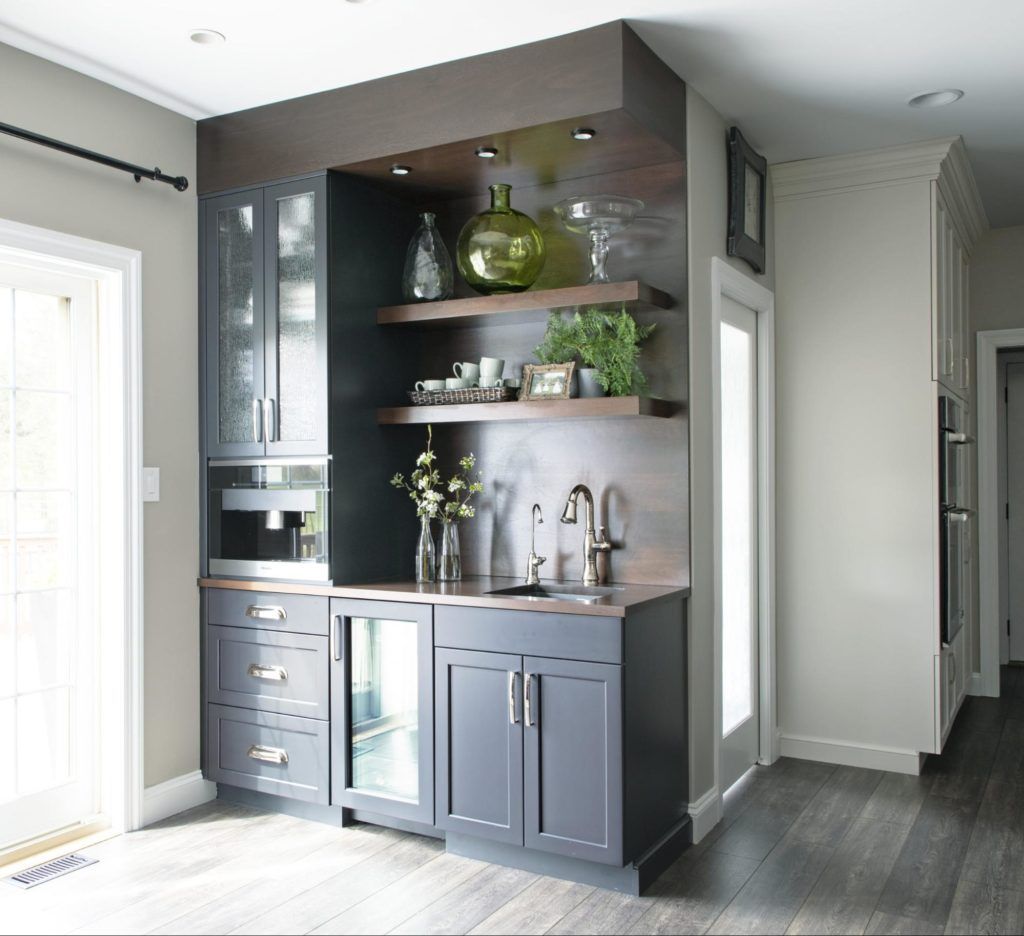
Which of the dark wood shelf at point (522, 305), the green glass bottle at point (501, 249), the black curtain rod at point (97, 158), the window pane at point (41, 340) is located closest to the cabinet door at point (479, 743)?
the dark wood shelf at point (522, 305)

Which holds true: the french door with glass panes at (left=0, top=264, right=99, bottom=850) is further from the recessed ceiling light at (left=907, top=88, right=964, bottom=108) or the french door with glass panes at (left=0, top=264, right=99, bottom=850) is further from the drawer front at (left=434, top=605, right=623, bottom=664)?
the recessed ceiling light at (left=907, top=88, right=964, bottom=108)

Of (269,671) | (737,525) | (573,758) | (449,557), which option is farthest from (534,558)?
(269,671)

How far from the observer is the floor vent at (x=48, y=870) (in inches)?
114

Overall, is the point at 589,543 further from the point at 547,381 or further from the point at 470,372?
the point at 470,372

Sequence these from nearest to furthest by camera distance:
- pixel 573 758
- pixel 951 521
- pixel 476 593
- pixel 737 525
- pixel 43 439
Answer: pixel 573 758, pixel 476 593, pixel 43 439, pixel 737 525, pixel 951 521

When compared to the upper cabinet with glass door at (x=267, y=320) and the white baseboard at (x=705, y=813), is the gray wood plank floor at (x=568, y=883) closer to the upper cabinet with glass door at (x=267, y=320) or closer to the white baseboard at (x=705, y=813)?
the white baseboard at (x=705, y=813)

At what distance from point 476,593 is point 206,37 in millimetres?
1932

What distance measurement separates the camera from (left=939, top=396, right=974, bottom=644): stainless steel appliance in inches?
157

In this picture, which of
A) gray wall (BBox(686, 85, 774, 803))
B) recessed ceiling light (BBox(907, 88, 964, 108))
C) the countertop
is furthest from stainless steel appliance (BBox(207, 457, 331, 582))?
recessed ceiling light (BBox(907, 88, 964, 108))

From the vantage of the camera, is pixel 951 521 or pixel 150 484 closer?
pixel 150 484

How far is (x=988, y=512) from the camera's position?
17.4 ft

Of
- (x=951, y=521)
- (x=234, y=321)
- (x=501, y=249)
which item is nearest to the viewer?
(x=501, y=249)

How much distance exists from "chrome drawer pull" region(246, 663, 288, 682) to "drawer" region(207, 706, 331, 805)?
135 millimetres

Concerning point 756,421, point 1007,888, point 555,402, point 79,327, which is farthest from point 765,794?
point 79,327
